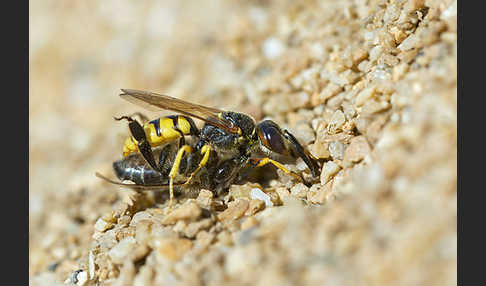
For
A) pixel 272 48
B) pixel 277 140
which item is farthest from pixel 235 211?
pixel 272 48

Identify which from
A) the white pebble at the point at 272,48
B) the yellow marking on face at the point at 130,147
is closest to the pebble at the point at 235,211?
the yellow marking on face at the point at 130,147

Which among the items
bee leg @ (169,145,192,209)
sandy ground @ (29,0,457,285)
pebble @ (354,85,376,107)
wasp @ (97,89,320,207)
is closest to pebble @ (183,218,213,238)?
sandy ground @ (29,0,457,285)

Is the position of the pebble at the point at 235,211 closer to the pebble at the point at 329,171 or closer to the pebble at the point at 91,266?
the pebble at the point at 329,171

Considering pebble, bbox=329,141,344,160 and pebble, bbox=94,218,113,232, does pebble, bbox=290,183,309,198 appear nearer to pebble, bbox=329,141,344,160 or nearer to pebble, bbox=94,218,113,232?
pebble, bbox=329,141,344,160

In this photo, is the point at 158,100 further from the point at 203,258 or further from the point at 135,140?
the point at 203,258

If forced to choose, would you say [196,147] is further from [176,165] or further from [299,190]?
[299,190]

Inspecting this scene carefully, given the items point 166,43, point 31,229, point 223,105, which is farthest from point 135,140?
point 166,43
